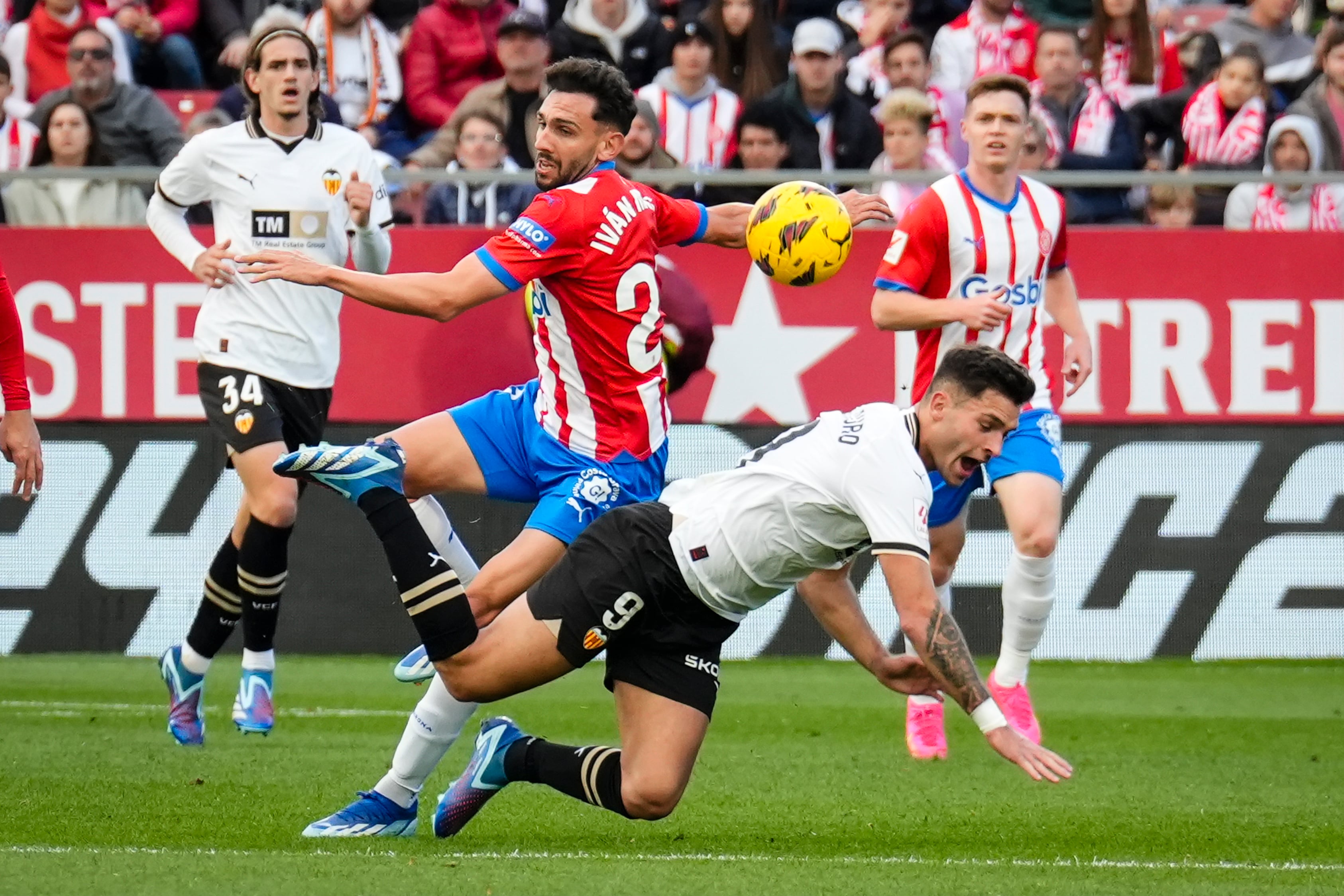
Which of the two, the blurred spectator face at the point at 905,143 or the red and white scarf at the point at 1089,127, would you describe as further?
the red and white scarf at the point at 1089,127

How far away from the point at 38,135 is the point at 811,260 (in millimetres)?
6670

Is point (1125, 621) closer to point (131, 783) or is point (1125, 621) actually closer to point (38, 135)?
point (131, 783)

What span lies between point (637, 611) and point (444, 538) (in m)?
2.03

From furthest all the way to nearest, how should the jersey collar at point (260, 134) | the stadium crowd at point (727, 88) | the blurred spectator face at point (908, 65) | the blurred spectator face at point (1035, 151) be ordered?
the blurred spectator face at point (908, 65)
the stadium crowd at point (727, 88)
the blurred spectator face at point (1035, 151)
the jersey collar at point (260, 134)

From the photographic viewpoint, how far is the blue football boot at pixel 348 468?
17.8 feet

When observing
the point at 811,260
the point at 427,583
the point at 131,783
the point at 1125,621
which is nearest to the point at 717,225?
the point at 811,260

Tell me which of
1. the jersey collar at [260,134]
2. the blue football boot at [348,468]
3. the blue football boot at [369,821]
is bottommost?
the blue football boot at [369,821]

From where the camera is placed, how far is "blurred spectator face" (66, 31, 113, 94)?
38.7ft

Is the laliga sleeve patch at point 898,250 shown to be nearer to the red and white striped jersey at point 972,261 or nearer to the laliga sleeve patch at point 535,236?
the red and white striped jersey at point 972,261

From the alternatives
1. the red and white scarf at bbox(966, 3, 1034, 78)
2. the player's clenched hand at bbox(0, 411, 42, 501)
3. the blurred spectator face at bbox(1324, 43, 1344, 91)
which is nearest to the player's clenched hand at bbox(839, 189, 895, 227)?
the player's clenched hand at bbox(0, 411, 42, 501)

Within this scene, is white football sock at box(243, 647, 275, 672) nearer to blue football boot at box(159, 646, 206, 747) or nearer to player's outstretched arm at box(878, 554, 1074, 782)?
blue football boot at box(159, 646, 206, 747)

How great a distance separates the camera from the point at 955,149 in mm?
12578

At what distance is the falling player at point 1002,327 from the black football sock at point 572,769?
2.42m

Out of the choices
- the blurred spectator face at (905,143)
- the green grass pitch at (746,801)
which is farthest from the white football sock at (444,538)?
the blurred spectator face at (905,143)
